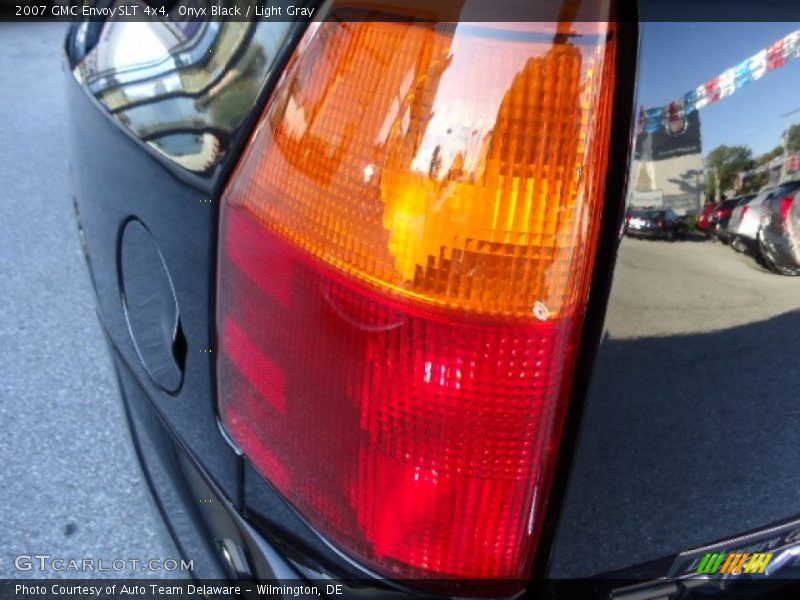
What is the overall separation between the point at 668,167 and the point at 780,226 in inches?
6.5

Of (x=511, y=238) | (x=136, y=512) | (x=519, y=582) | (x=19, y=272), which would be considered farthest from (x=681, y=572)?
(x=19, y=272)

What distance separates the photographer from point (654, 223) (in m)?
0.73

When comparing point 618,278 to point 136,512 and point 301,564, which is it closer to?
point 301,564

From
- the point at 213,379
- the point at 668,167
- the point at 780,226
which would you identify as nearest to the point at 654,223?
the point at 668,167

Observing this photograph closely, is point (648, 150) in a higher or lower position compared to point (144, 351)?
higher

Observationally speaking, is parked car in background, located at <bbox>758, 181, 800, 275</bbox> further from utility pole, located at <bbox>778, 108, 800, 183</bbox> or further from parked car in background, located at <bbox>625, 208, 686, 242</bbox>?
parked car in background, located at <bbox>625, 208, 686, 242</bbox>

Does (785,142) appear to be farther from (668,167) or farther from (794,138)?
(668,167)

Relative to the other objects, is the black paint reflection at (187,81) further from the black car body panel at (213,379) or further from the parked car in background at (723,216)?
the parked car in background at (723,216)

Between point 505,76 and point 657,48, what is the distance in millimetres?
136

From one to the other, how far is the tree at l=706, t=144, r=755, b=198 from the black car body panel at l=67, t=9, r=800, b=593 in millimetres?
91

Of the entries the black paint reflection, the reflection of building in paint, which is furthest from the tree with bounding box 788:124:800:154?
the black paint reflection

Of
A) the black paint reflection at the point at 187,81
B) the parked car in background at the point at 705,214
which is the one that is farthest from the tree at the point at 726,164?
the black paint reflection at the point at 187,81

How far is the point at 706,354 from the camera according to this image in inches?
32.6

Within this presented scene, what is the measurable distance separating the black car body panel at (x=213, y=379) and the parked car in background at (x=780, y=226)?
0.06 metres
